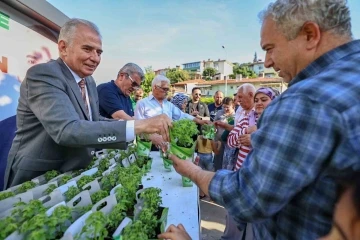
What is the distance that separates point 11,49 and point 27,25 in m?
0.43

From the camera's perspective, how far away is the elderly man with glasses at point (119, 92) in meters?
3.64

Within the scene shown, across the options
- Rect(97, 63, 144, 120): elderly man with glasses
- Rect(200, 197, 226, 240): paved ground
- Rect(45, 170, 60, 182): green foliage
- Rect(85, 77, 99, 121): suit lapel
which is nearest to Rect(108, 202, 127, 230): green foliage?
Rect(45, 170, 60, 182): green foliage

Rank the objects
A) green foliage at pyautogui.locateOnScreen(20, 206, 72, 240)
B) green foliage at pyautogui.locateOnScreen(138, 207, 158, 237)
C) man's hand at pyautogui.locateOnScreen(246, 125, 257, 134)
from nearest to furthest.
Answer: green foliage at pyautogui.locateOnScreen(20, 206, 72, 240) < green foliage at pyautogui.locateOnScreen(138, 207, 158, 237) < man's hand at pyautogui.locateOnScreen(246, 125, 257, 134)

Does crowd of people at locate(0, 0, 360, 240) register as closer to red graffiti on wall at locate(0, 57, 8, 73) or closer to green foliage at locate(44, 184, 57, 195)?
green foliage at locate(44, 184, 57, 195)

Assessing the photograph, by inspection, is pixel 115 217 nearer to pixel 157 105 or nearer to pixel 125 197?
pixel 125 197

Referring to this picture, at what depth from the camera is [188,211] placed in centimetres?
164

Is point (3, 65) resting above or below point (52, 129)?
above

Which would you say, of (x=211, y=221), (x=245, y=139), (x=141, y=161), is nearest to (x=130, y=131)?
(x=141, y=161)

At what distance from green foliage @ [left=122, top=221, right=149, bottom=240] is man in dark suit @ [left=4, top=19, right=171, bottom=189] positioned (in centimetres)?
60

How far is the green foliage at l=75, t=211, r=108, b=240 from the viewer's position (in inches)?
37.5

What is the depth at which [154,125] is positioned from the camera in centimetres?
166

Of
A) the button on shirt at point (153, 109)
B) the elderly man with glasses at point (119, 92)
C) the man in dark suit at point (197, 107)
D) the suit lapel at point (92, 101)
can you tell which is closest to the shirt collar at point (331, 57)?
the suit lapel at point (92, 101)

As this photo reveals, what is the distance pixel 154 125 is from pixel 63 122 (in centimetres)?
52

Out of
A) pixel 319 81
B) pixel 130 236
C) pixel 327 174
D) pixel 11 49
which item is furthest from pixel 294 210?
pixel 11 49
